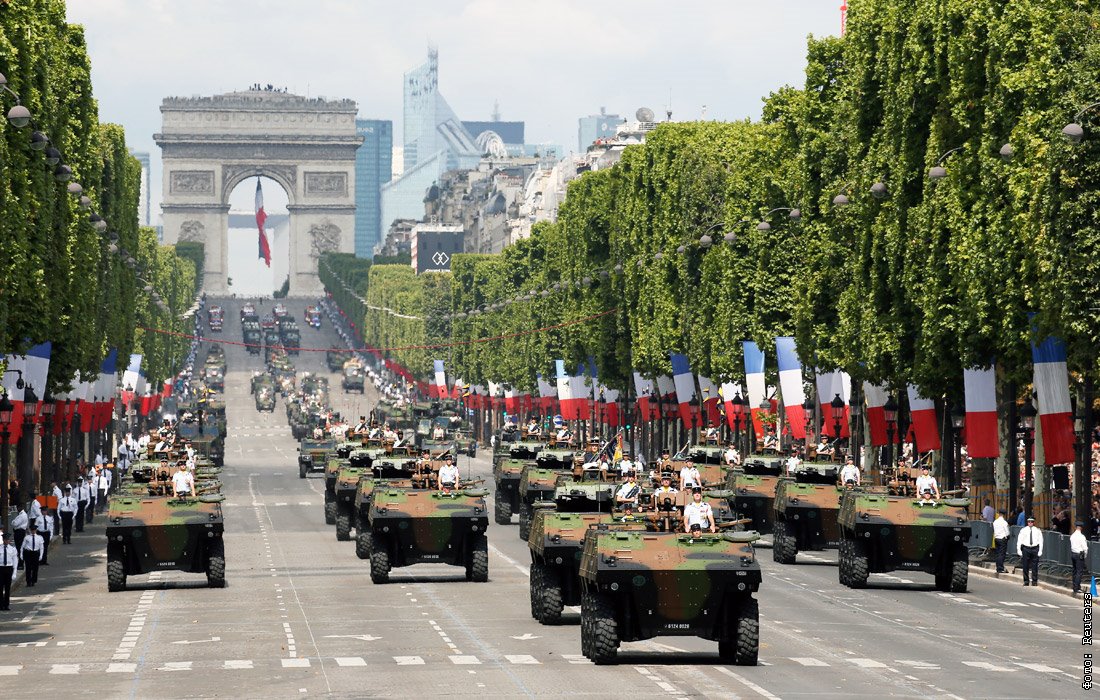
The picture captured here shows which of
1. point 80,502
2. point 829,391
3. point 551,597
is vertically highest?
point 829,391

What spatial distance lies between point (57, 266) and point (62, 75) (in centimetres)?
786

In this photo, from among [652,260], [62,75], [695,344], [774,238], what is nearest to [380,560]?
[62,75]

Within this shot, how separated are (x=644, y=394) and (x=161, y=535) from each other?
60.1m

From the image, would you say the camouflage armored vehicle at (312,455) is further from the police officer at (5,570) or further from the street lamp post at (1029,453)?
the police officer at (5,570)

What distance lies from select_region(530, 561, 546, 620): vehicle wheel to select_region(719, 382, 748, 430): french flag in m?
49.5

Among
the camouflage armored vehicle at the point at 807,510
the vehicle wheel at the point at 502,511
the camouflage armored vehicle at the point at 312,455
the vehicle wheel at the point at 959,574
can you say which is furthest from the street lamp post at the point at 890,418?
the camouflage armored vehicle at the point at 312,455

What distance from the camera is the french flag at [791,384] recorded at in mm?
77625

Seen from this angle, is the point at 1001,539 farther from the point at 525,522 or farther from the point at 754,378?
the point at 754,378

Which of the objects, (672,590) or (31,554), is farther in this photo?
(31,554)

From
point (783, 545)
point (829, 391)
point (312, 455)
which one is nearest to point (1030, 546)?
point (783, 545)

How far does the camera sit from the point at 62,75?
229 feet

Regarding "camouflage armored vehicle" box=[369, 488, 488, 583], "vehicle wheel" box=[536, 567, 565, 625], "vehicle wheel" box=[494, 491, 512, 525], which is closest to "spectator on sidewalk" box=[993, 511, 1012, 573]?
"camouflage armored vehicle" box=[369, 488, 488, 583]

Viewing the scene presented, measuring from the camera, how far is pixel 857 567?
4766cm

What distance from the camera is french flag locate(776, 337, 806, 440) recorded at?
77.6m
